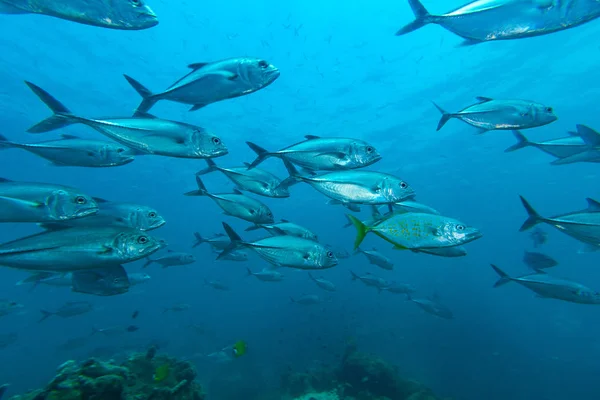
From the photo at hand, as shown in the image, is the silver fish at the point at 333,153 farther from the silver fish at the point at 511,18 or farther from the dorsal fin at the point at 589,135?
the dorsal fin at the point at 589,135

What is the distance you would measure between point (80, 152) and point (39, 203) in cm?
86

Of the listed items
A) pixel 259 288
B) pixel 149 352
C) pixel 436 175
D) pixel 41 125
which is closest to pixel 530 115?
pixel 41 125

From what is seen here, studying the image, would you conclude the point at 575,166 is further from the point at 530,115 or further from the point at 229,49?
the point at 530,115

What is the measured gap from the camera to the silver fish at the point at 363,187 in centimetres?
346

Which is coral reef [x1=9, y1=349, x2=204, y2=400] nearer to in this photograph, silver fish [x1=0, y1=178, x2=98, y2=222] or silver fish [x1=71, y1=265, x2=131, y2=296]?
silver fish [x1=71, y1=265, x2=131, y2=296]

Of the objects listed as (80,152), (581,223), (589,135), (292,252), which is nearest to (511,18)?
(581,223)

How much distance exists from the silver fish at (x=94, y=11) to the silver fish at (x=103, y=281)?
105 inches

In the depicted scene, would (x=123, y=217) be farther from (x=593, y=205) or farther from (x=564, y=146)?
(x=564, y=146)

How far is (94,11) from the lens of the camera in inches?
84.6

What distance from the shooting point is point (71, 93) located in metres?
23.7

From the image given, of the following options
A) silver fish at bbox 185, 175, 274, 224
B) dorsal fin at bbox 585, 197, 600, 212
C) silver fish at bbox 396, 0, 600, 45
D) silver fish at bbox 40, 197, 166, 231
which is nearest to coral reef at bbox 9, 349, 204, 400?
silver fish at bbox 40, 197, 166, 231

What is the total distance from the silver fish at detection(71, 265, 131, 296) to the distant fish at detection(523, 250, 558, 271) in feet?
24.9

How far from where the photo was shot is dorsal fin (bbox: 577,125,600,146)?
4.02m

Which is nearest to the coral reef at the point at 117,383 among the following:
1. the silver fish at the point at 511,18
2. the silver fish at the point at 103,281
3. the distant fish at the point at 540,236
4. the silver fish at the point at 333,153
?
the silver fish at the point at 103,281
